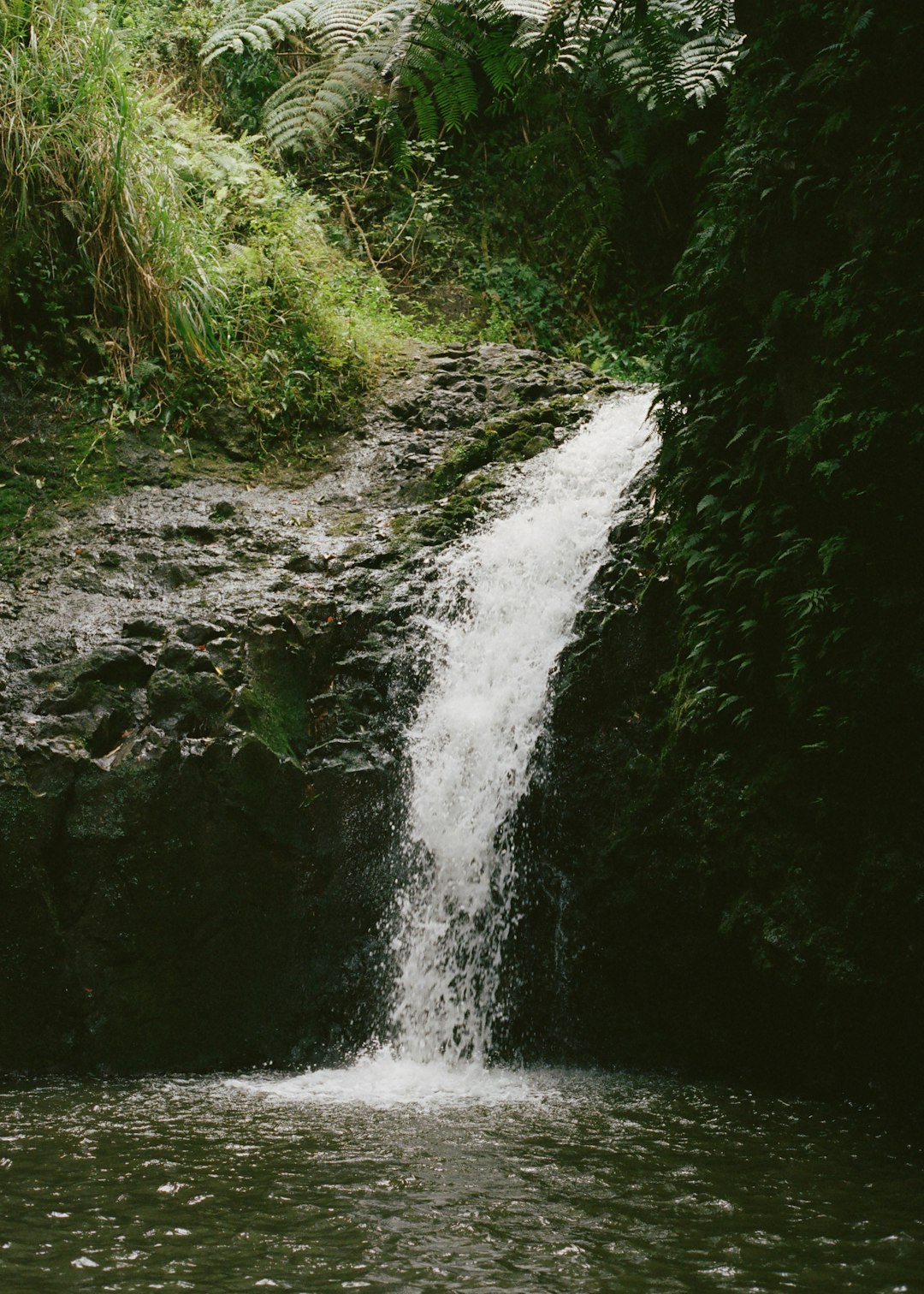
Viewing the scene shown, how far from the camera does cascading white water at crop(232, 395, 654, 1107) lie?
5.41 m

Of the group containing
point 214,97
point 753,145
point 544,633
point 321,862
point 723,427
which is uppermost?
point 214,97

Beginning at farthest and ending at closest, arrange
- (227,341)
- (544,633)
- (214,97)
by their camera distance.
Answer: (214,97) < (227,341) < (544,633)

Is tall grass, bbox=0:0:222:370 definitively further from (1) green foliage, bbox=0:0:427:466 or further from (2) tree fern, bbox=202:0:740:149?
(2) tree fern, bbox=202:0:740:149

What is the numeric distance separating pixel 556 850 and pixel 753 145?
372 centimetres

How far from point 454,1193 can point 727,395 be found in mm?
3889

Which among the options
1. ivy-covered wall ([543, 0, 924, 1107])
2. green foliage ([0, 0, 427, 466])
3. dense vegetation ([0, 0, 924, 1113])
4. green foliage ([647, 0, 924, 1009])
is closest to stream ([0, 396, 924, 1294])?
ivy-covered wall ([543, 0, 924, 1107])

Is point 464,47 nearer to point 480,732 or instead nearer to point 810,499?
point 810,499

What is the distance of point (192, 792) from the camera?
576 cm

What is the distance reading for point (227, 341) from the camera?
821 centimetres

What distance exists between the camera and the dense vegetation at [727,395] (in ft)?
14.7

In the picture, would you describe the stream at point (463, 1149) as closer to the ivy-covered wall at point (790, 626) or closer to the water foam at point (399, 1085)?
the water foam at point (399, 1085)

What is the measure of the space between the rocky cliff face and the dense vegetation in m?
1.20

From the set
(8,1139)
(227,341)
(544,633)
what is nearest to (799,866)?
(544,633)

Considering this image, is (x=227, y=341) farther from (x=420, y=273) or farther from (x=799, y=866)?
(x=799, y=866)
